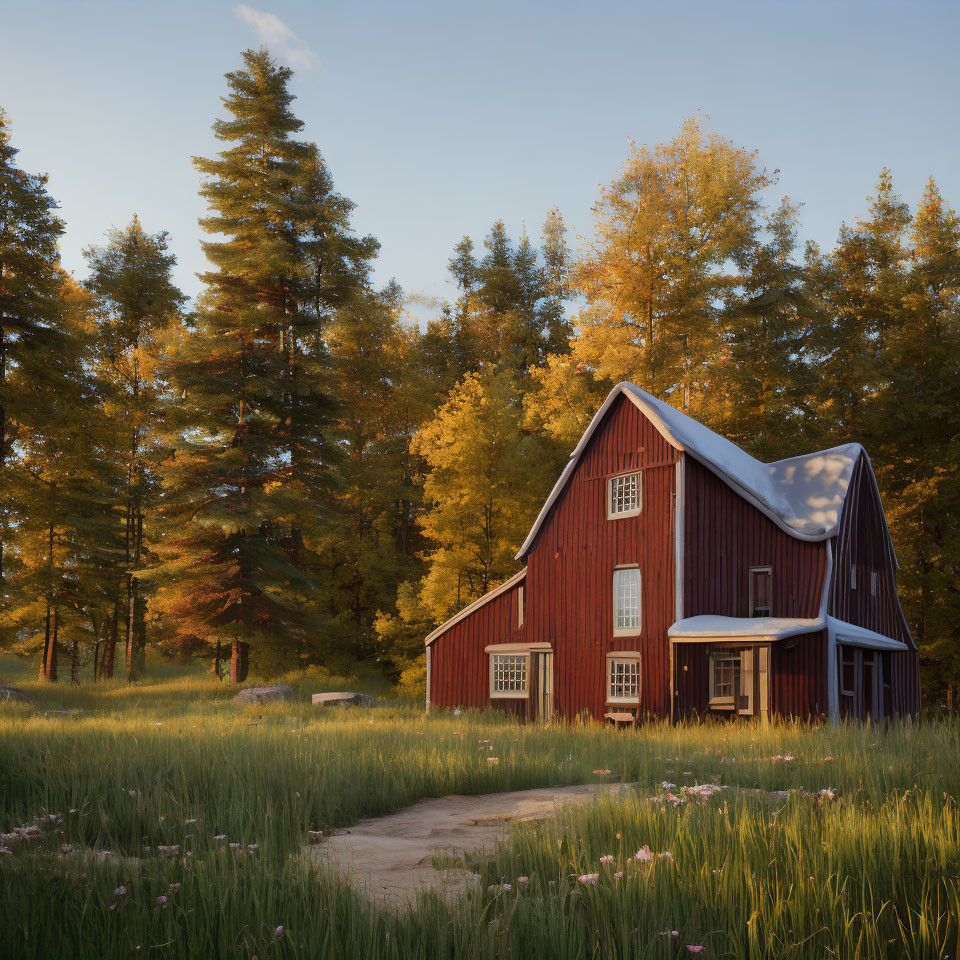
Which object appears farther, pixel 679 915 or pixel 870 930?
pixel 679 915

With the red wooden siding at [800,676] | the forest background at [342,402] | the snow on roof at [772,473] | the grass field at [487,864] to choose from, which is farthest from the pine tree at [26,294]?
the red wooden siding at [800,676]

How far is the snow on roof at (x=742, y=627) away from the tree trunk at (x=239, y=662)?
1953cm

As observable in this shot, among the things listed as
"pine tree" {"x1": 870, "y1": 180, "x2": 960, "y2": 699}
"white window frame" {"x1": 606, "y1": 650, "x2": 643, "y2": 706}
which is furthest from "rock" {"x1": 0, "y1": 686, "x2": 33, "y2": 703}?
"pine tree" {"x1": 870, "y1": 180, "x2": 960, "y2": 699}

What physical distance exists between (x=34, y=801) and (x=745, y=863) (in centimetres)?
654

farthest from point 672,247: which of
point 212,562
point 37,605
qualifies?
point 37,605

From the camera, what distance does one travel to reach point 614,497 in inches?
940

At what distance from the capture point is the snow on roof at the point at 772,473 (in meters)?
21.5

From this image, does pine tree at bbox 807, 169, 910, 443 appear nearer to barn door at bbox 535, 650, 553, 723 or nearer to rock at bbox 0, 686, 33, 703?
barn door at bbox 535, 650, 553, 723

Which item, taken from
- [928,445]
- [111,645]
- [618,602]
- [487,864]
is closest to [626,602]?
[618,602]

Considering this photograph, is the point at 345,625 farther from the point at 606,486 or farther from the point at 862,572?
the point at 862,572

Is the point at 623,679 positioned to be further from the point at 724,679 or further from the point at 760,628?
the point at 760,628

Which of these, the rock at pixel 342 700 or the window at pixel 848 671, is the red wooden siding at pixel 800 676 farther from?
the rock at pixel 342 700

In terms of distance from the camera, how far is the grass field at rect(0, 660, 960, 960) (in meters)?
4.17

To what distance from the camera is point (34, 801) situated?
777 cm
